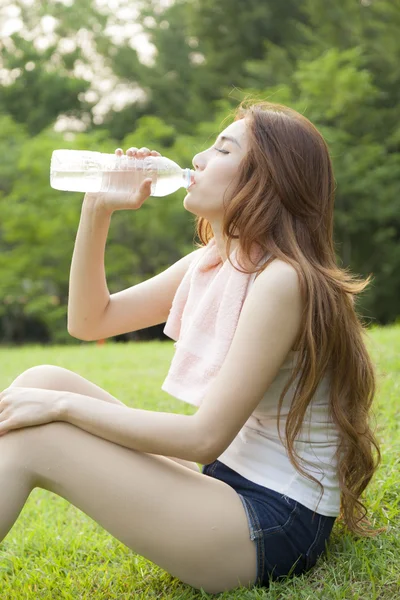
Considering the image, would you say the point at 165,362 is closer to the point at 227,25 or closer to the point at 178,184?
the point at 178,184

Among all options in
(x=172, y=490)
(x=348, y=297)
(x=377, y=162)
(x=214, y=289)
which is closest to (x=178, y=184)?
(x=214, y=289)

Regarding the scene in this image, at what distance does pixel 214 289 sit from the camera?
208 cm

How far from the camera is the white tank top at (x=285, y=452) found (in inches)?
76.6

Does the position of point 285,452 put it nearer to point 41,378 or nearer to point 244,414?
point 244,414

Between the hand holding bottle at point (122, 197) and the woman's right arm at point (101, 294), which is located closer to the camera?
the hand holding bottle at point (122, 197)

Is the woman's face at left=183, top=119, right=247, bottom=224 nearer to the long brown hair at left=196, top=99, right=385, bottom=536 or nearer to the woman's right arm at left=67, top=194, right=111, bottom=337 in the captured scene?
the long brown hair at left=196, top=99, right=385, bottom=536

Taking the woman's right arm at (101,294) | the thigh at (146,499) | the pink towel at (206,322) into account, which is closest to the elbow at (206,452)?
the thigh at (146,499)

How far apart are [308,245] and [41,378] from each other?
842 millimetres

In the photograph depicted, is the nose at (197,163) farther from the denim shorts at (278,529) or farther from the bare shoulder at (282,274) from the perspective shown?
the denim shorts at (278,529)

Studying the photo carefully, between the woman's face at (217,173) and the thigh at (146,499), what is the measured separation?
26.8 inches

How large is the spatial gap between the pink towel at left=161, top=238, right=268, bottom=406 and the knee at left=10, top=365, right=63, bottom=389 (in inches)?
12.5

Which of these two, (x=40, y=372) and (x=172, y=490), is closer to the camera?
(x=172, y=490)

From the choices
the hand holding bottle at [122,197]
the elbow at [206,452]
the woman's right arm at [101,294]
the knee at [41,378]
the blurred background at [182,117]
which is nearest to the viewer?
the elbow at [206,452]

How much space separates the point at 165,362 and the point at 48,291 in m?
10.2
